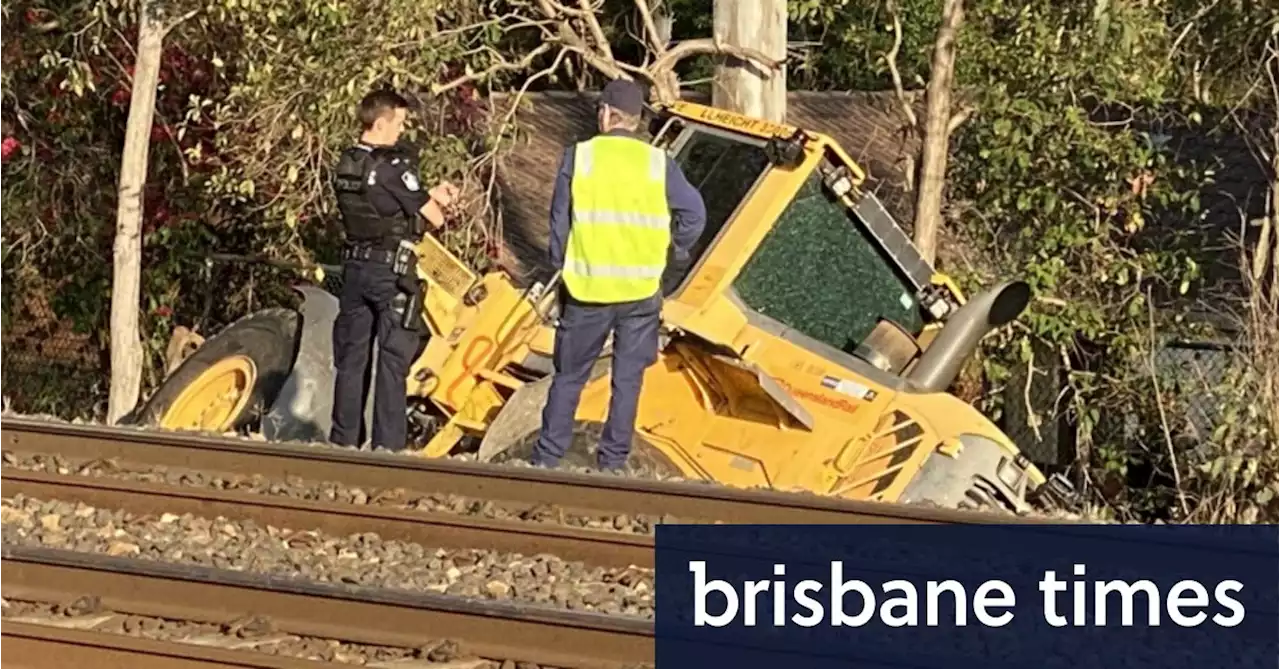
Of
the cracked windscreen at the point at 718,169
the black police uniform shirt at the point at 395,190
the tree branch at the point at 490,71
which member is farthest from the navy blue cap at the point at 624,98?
the tree branch at the point at 490,71

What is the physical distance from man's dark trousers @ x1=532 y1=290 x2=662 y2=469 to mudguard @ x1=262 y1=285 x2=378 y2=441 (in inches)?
73.0

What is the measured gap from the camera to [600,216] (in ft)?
29.7

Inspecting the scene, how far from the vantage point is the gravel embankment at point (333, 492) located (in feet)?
27.6

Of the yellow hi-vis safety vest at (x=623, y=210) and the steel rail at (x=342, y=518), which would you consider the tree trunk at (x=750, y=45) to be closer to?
the yellow hi-vis safety vest at (x=623, y=210)

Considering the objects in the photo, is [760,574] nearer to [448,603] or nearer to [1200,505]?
[448,603]

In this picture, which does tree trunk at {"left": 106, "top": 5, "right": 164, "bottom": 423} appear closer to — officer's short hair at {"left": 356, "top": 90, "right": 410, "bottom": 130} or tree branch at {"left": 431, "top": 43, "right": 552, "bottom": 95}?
tree branch at {"left": 431, "top": 43, "right": 552, "bottom": 95}

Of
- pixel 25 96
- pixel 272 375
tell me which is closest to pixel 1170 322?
pixel 272 375

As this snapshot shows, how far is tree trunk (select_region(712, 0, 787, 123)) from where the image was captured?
12.6 metres

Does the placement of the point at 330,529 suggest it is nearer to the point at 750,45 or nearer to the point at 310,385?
the point at 310,385

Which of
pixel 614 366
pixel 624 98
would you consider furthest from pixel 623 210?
pixel 614 366

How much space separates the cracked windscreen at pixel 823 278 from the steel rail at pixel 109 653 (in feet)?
12.3

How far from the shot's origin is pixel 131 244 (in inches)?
516

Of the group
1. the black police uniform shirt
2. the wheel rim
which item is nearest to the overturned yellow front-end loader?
the black police uniform shirt

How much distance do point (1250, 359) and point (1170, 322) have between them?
177cm
